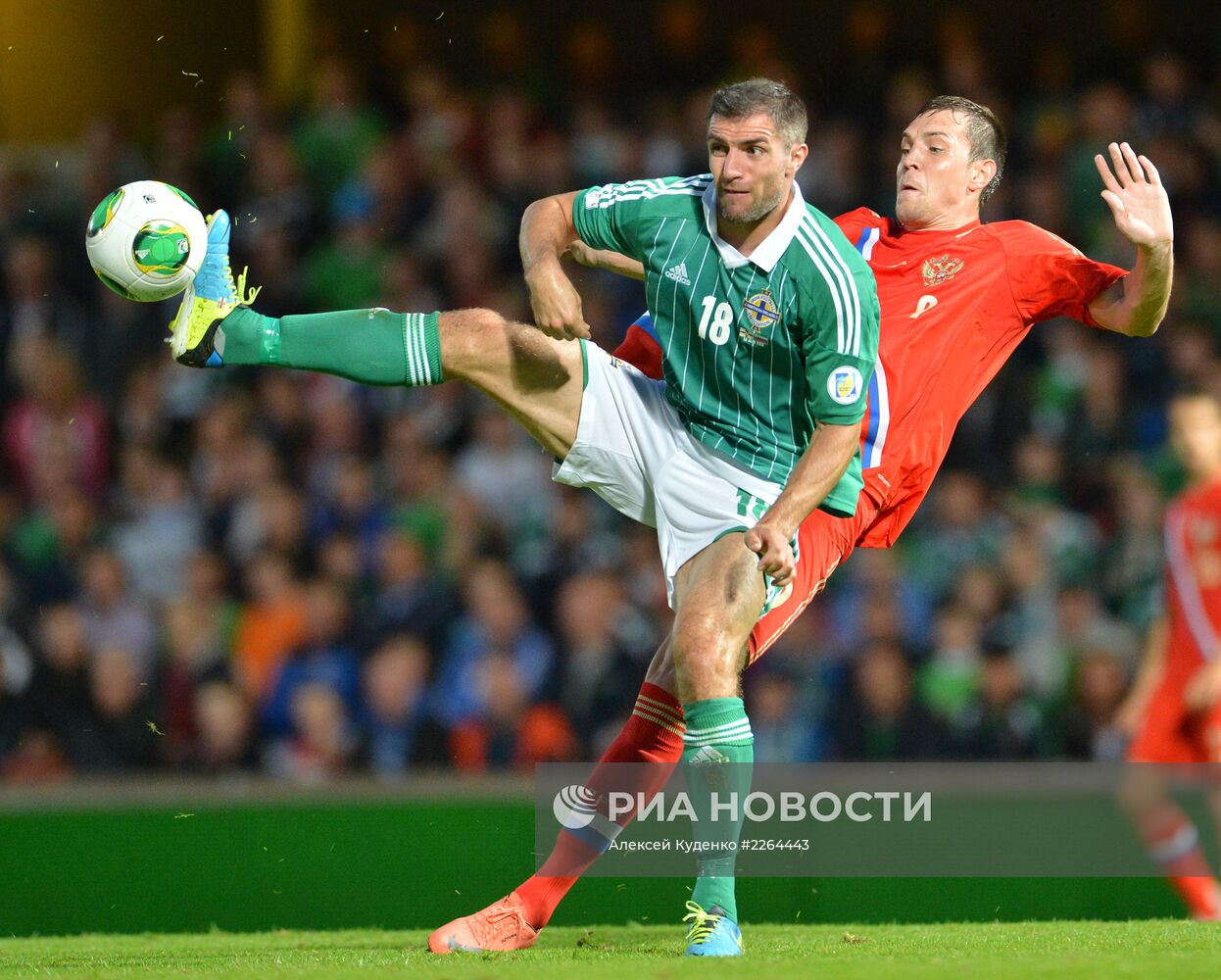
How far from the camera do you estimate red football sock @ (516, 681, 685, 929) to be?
16.4ft

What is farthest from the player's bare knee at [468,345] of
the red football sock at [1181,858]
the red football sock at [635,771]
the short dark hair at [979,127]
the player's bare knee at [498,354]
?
the red football sock at [1181,858]

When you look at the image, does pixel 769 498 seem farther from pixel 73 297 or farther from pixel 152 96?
pixel 152 96

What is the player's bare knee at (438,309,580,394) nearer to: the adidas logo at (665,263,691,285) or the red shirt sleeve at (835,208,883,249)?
the adidas logo at (665,263,691,285)

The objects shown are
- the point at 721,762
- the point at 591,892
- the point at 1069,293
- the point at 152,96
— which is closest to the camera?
the point at 721,762

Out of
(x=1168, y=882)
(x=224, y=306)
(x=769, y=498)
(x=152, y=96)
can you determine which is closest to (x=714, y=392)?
(x=769, y=498)

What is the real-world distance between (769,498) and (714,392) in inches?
12.8

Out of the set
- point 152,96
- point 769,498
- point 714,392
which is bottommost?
point 769,498

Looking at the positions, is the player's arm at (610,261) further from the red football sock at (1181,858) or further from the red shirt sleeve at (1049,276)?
the red football sock at (1181,858)

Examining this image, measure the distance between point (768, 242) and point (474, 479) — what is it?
4.57 m

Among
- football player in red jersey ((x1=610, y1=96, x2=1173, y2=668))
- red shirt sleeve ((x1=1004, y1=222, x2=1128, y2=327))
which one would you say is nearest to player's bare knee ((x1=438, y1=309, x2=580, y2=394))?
football player in red jersey ((x1=610, y1=96, x2=1173, y2=668))

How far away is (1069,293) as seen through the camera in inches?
204

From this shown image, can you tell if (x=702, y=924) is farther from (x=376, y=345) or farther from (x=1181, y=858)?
(x=1181, y=858)

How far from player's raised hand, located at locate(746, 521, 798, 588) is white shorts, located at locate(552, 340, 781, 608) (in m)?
0.43

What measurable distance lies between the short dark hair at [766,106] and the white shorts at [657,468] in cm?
79
